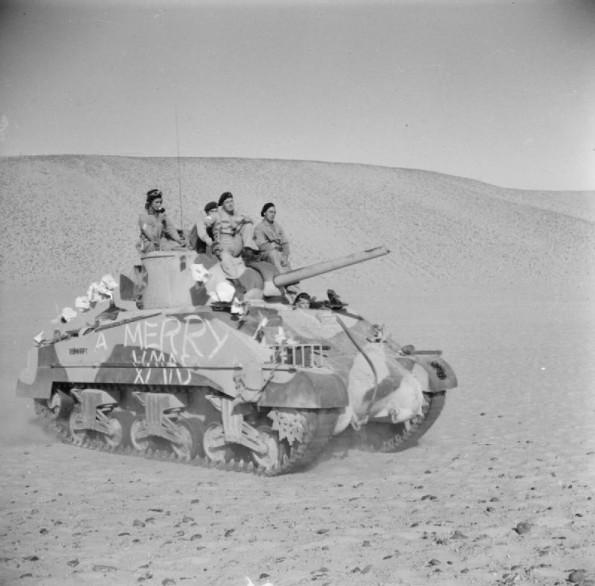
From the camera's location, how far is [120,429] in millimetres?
12547

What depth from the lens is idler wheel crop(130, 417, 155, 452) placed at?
12.2 meters

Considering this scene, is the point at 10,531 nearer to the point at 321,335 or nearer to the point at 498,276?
the point at 321,335

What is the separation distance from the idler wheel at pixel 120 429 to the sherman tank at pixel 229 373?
0.05 ft

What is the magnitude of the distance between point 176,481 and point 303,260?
4173cm

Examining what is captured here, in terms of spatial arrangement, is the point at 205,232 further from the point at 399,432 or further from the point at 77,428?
the point at 399,432

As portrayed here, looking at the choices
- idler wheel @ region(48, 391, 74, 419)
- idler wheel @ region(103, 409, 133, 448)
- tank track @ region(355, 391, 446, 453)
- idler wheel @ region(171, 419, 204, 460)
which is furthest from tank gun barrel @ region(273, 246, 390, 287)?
idler wheel @ region(48, 391, 74, 419)

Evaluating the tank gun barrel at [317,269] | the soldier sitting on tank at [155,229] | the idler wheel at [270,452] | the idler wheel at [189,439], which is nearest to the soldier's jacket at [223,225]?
the tank gun barrel at [317,269]

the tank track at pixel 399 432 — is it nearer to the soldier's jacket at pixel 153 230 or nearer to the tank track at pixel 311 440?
the tank track at pixel 311 440

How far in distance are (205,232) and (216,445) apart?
10.0 ft

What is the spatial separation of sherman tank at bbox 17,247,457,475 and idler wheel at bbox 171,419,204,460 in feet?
Result: 0.04

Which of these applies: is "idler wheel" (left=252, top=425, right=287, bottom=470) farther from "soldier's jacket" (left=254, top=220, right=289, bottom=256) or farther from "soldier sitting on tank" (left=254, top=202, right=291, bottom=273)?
"soldier's jacket" (left=254, top=220, right=289, bottom=256)

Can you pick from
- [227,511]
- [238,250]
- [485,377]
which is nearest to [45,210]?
[485,377]

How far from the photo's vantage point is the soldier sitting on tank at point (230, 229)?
41.5ft

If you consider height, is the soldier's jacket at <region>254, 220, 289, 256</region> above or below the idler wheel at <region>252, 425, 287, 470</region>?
above
